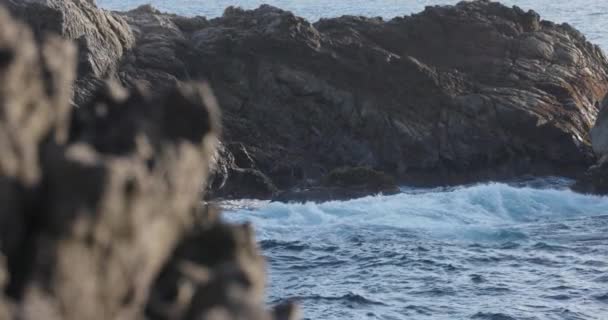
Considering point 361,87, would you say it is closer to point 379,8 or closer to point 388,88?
point 388,88

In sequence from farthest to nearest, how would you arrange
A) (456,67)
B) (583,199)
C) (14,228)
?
(456,67)
(583,199)
(14,228)

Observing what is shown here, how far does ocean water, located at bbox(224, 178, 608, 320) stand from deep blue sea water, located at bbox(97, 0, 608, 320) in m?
0.03

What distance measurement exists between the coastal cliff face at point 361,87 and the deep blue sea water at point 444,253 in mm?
2019

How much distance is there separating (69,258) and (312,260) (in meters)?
28.0

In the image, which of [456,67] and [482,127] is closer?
[482,127]

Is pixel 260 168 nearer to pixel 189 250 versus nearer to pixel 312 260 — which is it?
pixel 312 260

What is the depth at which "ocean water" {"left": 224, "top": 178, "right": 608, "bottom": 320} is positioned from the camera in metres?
29.2

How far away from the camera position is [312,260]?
34094 mm

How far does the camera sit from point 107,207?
20.1 ft

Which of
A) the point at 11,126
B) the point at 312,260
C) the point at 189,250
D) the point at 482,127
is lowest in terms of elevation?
the point at 312,260

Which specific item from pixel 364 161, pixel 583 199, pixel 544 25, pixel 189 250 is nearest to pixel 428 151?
pixel 364 161

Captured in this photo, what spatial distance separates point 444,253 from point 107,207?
29.2 metres

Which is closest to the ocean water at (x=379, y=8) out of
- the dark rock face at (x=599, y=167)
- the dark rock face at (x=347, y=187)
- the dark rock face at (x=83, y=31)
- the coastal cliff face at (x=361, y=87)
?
the coastal cliff face at (x=361, y=87)

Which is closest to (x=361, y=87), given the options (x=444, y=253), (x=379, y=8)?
(x=444, y=253)
